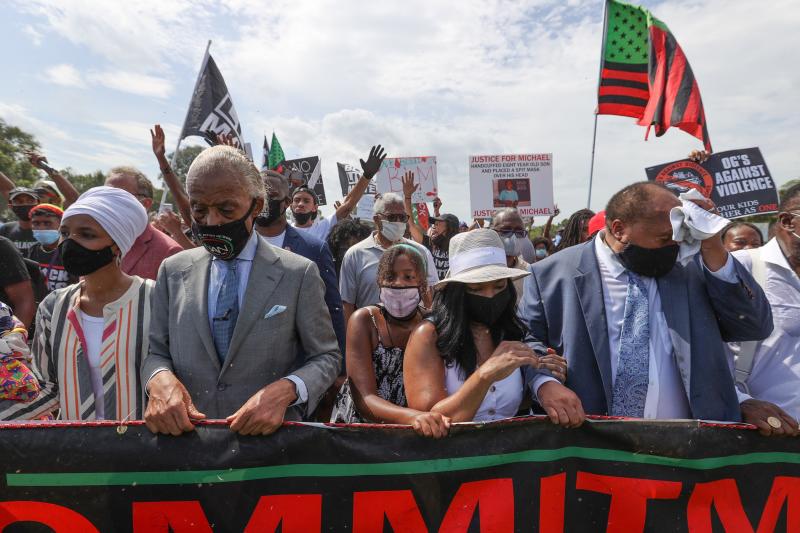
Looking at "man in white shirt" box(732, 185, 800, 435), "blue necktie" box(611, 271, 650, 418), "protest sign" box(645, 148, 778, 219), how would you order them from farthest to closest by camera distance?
"protest sign" box(645, 148, 778, 219)
"man in white shirt" box(732, 185, 800, 435)
"blue necktie" box(611, 271, 650, 418)

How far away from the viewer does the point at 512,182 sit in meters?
9.48

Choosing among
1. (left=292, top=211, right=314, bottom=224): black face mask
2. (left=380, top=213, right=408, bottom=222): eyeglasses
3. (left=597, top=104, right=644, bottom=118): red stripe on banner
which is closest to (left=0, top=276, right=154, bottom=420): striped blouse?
(left=380, top=213, right=408, bottom=222): eyeglasses

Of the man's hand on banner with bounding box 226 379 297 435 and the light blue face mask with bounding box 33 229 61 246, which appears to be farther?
the light blue face mask with bounding box 33 229 61 246

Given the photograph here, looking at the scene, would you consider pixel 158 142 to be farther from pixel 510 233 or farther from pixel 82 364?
pixel 510 233

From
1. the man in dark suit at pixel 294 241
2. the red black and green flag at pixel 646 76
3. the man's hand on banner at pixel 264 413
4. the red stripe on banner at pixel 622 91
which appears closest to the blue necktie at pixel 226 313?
the man's hand on banner at pixel 264 413

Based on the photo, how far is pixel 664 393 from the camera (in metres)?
2.37

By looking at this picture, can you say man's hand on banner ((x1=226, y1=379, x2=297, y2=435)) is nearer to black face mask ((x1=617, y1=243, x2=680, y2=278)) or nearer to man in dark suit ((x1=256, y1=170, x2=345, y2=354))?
man in dark suit ((x1=256, y1=170, x2=345, y2=354))

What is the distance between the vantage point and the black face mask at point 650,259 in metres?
2.41

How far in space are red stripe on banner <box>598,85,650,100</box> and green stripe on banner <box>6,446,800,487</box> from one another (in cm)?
601

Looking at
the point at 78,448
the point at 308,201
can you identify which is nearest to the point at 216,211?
the point at 78,448

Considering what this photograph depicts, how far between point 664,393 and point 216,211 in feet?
6.44

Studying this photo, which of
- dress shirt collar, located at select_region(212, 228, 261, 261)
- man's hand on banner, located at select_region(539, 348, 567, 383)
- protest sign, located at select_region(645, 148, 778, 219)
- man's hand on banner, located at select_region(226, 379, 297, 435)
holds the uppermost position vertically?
protest sign, located at select_region(645, 148, 778, 219)

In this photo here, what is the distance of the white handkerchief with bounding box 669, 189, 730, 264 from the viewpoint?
2.10 m

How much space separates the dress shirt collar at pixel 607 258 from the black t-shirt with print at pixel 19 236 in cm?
463
